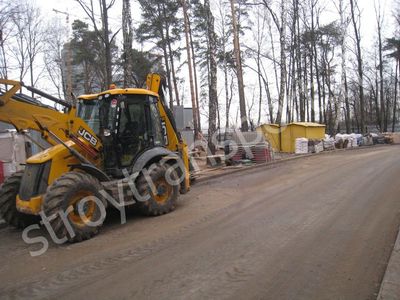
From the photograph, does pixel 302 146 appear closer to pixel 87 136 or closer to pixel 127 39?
pixel 127 39

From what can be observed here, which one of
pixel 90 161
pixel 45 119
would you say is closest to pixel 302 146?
pixel 90 161

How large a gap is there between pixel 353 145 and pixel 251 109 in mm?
29164

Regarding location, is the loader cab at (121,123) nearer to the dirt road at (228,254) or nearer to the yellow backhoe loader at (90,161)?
the yellow backhoe loader at (90,161)

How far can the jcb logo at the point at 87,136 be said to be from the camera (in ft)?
25.6

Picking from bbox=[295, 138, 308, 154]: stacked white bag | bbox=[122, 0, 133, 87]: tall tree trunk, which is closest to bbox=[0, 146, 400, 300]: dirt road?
bbox=[122, 0, 133, 87]: tall tree trunk

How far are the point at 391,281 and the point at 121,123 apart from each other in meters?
5.74

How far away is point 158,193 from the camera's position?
8844mm

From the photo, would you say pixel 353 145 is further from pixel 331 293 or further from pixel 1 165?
pixel 331 293

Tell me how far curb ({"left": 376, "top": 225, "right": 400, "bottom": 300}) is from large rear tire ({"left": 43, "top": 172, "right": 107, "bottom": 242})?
4670 millimetres

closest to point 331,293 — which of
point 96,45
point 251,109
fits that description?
point 96,45

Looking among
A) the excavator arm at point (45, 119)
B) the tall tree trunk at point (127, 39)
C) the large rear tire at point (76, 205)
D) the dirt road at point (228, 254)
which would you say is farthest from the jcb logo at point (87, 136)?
the tall tree trunk at point (127, 39)

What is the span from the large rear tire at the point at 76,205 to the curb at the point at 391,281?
4.67m

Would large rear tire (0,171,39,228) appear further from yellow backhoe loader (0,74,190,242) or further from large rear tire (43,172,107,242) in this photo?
large rear tire (43,172,107,242)

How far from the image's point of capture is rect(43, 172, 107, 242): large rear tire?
670cm
